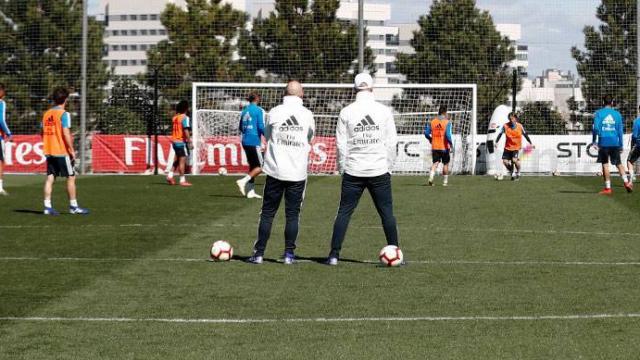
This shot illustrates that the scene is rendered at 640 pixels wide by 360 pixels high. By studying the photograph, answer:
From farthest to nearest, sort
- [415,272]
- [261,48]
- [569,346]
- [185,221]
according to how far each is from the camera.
→ [261,48], [185,221], [415,272], [569,346]

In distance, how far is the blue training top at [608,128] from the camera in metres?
19.7

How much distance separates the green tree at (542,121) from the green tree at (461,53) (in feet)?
4.33

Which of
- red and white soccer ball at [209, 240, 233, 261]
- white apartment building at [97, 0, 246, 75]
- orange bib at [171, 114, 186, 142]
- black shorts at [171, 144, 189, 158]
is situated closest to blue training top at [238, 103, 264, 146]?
orange bib at [171, 114, 186, 142]

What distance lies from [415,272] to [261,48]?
38.4 metres

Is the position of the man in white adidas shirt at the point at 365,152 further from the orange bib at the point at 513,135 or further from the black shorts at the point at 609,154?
the orange bib at the point at 513,135

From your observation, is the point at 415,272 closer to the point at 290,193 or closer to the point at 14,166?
the point at 290,193

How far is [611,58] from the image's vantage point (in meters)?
36.6

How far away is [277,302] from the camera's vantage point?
7621mm

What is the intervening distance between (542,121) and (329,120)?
26.5 ft

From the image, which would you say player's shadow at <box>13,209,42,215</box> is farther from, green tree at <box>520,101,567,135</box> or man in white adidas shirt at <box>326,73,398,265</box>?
green tree at <box>520,101,567,135</box>

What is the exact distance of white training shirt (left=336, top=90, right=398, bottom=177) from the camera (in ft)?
31.0

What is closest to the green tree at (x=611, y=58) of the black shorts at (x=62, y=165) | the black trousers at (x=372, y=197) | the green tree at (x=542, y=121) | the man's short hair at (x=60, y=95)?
the green tree at (x=542, y=121)

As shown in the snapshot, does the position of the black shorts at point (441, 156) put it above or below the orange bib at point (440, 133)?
below

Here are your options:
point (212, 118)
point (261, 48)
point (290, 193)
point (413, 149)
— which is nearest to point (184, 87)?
point (261, 48)
